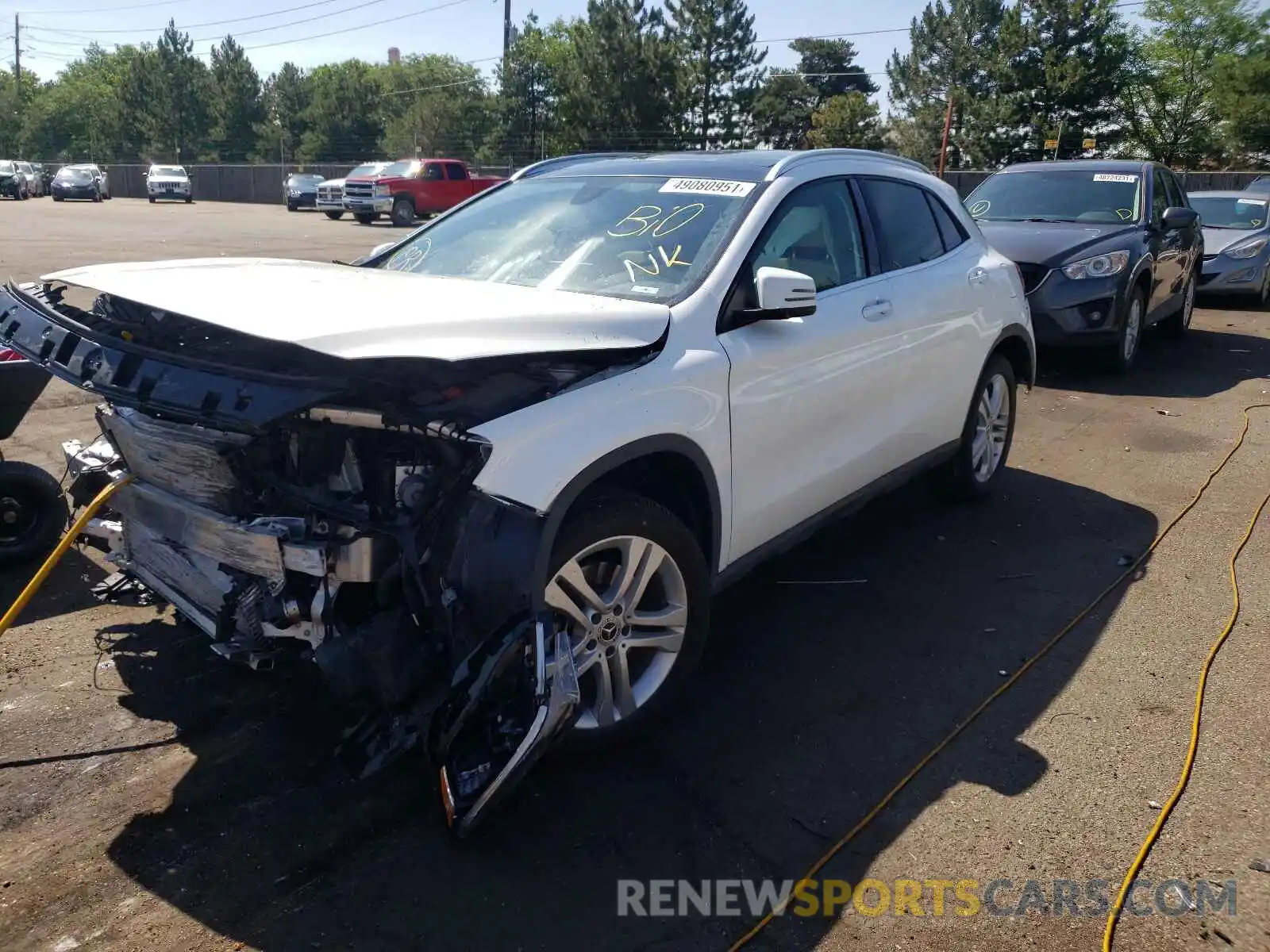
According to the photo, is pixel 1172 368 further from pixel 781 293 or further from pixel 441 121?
pixel 441 121

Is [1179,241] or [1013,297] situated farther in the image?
[1179,241]

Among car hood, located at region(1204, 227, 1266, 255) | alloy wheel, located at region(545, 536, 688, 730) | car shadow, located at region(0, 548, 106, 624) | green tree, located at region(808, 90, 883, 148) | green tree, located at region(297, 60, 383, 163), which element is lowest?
car shadow, located at region(0, 548, 106, 624)

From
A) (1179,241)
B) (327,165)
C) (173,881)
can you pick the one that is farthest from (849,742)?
(327,165)

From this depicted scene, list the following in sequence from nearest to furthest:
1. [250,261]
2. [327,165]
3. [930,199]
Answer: [250,261], [930,199], [327,165]

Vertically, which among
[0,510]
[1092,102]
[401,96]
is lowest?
[0,510]

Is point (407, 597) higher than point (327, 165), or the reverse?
point (327, 165)

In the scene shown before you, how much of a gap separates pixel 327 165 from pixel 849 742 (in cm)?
5423

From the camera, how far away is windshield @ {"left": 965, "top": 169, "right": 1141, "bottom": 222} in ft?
32.1

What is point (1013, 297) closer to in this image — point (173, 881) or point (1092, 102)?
point (173, 881)

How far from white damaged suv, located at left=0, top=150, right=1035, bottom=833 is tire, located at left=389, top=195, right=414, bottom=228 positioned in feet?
98.4

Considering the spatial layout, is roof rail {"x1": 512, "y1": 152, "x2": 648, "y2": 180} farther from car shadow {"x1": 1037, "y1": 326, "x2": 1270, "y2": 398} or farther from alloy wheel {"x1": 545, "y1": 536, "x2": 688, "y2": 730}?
car shadow {"x1": 1037, "y1": 326, "x2": 1270, "y2": 398}

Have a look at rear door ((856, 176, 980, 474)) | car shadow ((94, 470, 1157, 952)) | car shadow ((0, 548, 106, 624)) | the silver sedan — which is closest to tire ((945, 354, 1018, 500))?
rear door ((856, 176, 980, 474))

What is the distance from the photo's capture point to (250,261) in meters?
3.90

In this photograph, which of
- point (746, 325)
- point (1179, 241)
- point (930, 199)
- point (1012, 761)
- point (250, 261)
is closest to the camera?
point (1012, 761)
